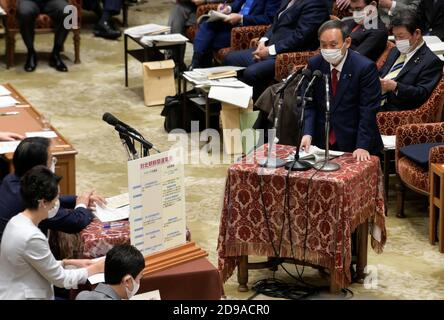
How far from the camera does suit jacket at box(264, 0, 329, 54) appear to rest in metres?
9.62

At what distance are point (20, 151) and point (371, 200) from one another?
2.25 meters

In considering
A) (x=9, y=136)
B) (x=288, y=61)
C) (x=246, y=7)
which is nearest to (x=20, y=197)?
(x=9, y=136)

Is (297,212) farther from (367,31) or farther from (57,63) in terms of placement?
(57,63)

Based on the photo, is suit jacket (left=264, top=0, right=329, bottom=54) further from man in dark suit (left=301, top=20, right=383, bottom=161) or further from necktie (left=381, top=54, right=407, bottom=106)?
man in dark suit (left=301, top=20, right=383, bottom=161)

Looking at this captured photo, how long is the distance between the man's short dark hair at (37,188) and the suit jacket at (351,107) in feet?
7.81

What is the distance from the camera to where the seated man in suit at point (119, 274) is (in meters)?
4.98

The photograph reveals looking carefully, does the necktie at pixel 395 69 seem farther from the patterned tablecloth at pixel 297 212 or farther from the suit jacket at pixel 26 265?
the suit jacket at pixel 26 265

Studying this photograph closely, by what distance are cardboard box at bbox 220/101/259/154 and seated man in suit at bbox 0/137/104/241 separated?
349 centimetres

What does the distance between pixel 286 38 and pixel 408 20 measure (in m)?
1.72

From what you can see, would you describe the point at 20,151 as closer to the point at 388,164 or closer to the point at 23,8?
the point at 388,164

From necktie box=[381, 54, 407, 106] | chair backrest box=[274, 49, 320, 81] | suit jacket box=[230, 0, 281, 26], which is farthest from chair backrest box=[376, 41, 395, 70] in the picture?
suit jacket box=[230, 0, 281, 26]

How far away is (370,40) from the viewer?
912cm

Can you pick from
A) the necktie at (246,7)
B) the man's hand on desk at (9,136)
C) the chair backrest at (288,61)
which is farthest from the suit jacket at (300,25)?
the man's hand on desk at (9,136)

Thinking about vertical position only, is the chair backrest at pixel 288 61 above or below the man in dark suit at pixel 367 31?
below
